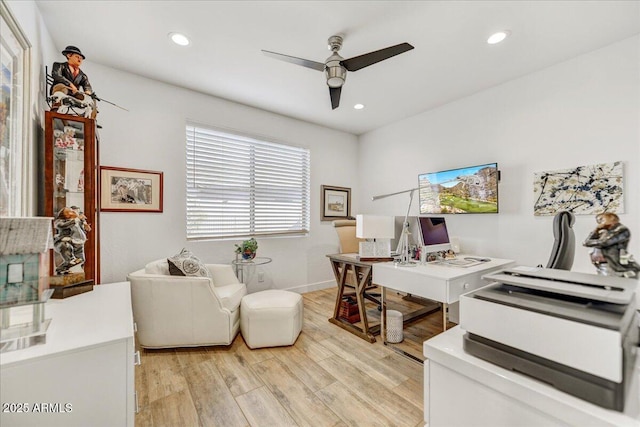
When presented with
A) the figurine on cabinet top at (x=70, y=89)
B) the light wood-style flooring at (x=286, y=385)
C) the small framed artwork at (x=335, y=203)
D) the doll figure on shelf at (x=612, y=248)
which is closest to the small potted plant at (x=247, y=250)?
the light wood-style flooring at (x=286, y=385)

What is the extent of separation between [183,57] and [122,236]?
1.91m

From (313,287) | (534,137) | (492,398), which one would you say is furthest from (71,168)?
(534,137)

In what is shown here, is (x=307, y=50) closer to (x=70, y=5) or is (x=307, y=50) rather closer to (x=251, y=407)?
(x=70, y=5)

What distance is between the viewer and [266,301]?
2555 millimetres

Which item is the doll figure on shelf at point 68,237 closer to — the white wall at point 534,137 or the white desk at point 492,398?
the white desk at point 492,398

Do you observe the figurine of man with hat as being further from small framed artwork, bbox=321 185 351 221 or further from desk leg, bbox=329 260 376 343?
small framed artwork, bbox=321 185 351 221

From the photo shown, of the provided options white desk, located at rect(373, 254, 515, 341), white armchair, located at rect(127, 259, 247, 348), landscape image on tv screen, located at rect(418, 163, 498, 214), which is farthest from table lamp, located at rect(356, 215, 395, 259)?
white armchair, located at rect(127, 259, 247, 348)

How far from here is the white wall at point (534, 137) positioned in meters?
2.29

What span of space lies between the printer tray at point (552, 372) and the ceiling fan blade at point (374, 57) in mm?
1938

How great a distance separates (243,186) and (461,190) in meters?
2.86

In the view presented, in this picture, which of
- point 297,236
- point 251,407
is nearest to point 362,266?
point 251,407

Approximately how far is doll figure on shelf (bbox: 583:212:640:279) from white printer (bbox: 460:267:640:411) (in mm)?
105

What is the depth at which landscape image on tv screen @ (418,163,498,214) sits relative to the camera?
10.1 feet

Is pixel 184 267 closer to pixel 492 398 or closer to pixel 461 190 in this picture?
pixel 492 398
